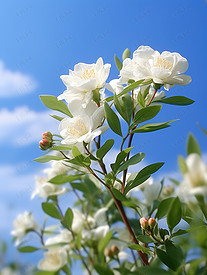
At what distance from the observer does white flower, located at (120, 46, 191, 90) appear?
717 millimetres

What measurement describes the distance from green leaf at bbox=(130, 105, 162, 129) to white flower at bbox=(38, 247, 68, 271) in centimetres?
51

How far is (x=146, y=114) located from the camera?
0.70 metres

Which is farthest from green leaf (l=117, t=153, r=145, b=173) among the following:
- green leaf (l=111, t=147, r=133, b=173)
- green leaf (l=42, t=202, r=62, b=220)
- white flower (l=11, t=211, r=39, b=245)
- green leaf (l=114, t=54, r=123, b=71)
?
white flower (l=11, t=211, r=39, b=245)

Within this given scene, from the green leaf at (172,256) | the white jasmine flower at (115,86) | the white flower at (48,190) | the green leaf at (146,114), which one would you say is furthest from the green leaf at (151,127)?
the white flower at (48,190)

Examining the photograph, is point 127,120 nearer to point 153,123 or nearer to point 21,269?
point 153,123

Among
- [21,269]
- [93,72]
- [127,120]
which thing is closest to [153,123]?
[127,120]

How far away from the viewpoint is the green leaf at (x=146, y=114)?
684 millimetres

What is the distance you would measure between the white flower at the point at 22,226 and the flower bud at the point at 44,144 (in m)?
0.72

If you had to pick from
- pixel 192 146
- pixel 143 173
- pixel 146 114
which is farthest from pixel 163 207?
pixel 192 146

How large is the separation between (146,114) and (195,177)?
0.43 m

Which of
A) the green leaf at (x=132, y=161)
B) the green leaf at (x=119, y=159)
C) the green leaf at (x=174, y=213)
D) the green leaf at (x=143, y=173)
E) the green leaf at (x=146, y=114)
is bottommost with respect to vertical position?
the green leaf at (x=174, y=213)

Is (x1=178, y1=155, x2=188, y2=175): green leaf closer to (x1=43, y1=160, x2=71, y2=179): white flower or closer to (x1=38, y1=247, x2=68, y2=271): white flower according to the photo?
(x1=38, y1=247, x2=68, y2=271): white flower

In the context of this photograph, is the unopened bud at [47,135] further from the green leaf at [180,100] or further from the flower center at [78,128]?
the green leaf at [180,100]

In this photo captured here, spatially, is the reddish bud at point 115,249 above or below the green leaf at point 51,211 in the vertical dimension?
below
